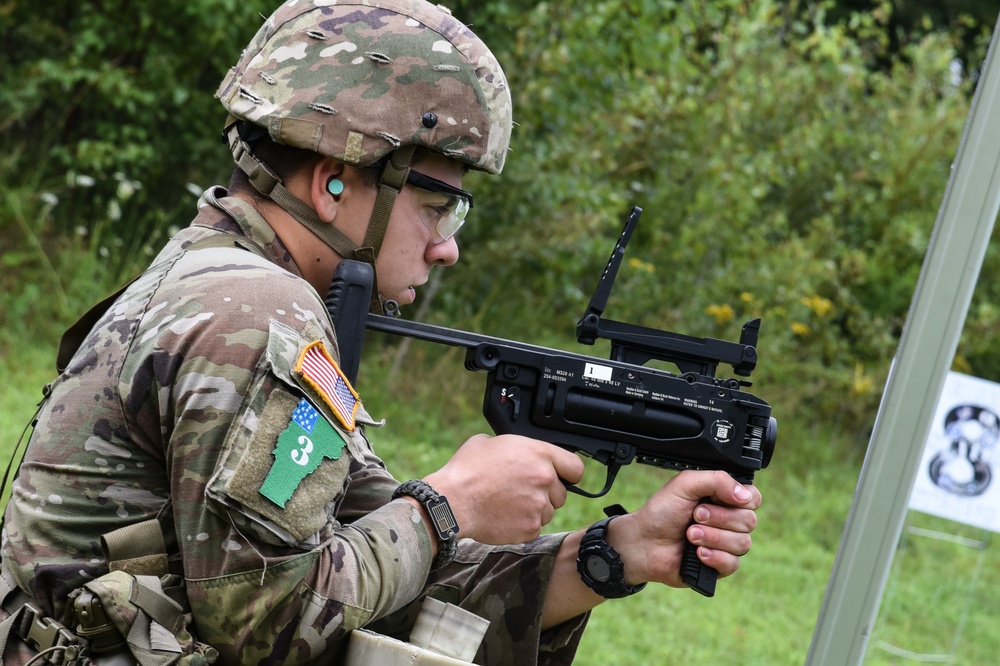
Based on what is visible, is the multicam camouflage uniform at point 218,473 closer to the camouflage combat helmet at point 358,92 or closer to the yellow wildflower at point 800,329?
the camouflage combat helmet at point 358,92

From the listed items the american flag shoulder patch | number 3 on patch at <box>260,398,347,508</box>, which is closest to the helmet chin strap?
the american flag shoulder patch

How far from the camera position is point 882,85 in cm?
1070

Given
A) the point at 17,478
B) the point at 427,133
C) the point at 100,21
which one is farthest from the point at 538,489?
the point at 100,21

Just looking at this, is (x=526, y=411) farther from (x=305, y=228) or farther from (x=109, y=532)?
(x=109, y=532)

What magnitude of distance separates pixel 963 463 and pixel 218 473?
17.1 ft

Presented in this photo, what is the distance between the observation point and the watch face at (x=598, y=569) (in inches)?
106

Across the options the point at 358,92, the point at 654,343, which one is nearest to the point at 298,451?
the point at 358,92

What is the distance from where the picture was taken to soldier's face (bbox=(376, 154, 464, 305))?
7.84ft

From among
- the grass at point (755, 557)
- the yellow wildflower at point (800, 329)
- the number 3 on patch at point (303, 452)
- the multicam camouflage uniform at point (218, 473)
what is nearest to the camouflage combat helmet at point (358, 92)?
the multicam camouflage uniform at point (218, 473)

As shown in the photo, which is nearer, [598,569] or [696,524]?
[696,524]

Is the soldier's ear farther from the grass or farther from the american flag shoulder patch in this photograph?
the grass

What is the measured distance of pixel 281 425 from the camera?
1.91 m

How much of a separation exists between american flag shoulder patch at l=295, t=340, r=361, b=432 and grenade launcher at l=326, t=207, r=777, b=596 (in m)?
0.36

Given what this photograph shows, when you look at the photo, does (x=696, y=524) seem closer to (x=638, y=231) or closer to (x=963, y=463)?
(x=963, y=463)
